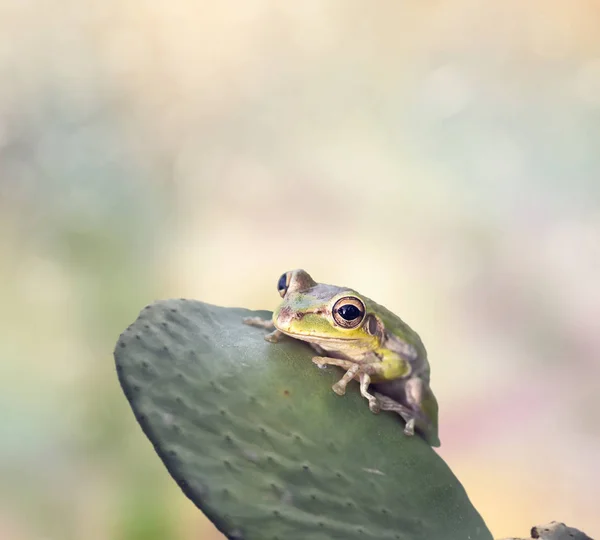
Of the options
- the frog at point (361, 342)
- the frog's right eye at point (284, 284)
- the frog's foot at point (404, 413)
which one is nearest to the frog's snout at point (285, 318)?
the frog at point (361, 342)

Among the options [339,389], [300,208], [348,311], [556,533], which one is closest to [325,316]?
[348,311]

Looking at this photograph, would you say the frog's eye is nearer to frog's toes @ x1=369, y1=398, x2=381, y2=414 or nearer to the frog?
the frog

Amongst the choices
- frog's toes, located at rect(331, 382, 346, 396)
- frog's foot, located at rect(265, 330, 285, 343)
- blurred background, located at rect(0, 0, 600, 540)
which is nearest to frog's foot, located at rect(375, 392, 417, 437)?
frog's toes, located at rect(331, 382, 346, 396)

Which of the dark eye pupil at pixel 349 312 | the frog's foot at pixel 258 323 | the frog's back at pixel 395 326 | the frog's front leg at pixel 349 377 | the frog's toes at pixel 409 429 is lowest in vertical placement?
the frog's toes at pixel 409 429

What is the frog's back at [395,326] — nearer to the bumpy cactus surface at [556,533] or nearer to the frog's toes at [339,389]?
the frog's toes at [339,389]

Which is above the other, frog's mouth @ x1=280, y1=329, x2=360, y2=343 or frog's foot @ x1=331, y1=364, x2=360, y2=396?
frog's mouth @ x1=280, y1=329, x2=360, y2=343
